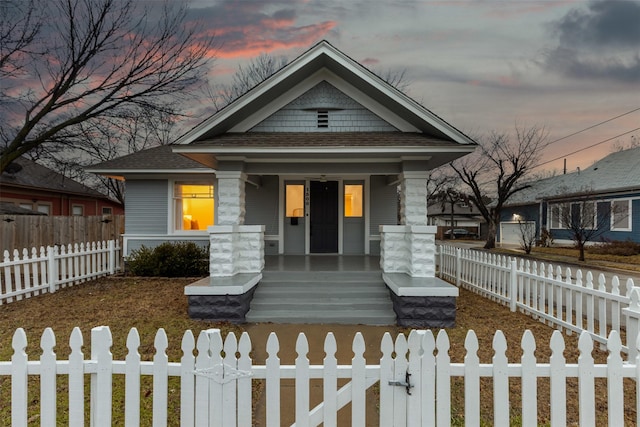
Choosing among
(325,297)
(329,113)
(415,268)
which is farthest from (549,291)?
(329,113)

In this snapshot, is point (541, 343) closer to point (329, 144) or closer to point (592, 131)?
point (329, 144)

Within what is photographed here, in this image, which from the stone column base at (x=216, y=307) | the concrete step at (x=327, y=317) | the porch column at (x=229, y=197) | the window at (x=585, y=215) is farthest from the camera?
the window at (x=585, y=215)

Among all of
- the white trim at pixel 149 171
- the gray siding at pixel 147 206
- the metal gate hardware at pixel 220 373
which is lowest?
the metal gate hardware at pixel 220 373

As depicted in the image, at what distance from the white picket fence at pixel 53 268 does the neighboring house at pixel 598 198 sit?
22107 mm

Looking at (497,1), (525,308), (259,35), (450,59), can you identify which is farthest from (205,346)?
(450,59)

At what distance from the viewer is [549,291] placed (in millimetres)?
5926

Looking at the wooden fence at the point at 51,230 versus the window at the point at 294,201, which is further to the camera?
the wooden fence at the point at 51,230

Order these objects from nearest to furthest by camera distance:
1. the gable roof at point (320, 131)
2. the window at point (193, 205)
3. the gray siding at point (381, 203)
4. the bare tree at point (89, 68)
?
the gable roof at point (320, 131), the gray siding at point (381, 203), the window at point (193, 205), the bare tree at point (89, 68)

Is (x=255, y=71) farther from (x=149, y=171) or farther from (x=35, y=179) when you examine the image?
(x=35, y=179)

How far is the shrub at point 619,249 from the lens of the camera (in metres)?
16.7

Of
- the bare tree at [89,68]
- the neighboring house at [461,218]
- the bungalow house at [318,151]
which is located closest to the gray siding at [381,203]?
the bungalow house at [318,151]

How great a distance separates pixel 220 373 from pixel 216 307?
4.08 m

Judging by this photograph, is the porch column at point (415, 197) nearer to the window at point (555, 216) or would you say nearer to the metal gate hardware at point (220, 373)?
the metal gate hardware at point (220, 373)

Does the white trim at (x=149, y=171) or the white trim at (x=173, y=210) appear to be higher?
the white trim at (x=149, y=171)
